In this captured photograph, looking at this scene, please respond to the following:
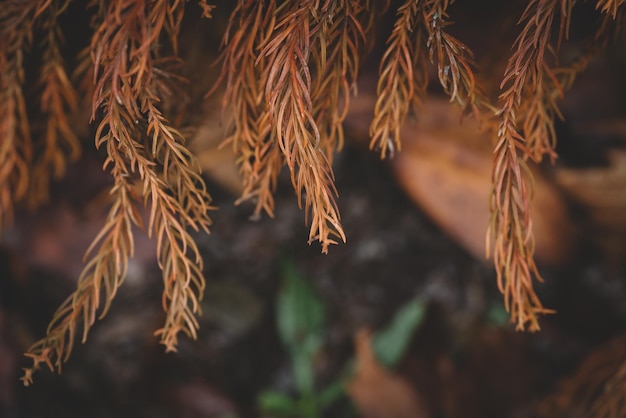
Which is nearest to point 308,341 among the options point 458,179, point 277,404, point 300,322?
point 300,322

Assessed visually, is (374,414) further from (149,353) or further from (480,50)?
(480,50)

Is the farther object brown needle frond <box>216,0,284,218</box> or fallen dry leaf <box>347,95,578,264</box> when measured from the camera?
fallen dry leaf <box>347,95,578,264</box>

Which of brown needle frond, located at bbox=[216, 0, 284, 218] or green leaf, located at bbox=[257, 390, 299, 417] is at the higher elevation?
brown needle frond, located at bbox=[216, 0, 284, 218]

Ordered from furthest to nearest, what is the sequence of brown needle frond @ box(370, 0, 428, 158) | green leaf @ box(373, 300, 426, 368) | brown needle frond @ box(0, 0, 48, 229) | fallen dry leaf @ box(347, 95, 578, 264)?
1. green leaf @ box(373, 300, 426, 368)
2. fallen dry leaf @ box(347, 95, 578, 264)
3. brown needle frond @ box(0, 0, 48, 229)
4. brown needle frond @ box(370, 0, 428, 158)

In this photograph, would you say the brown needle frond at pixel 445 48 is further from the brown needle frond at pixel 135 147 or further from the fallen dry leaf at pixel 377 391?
the fallen dry leaf at pixel 377 391

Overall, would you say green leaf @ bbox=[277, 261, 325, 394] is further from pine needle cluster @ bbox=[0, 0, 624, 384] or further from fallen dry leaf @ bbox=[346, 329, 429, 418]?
pine needle cluster @ bbox=[0, 0, 624, 384]

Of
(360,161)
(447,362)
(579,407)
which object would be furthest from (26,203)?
(579,407)

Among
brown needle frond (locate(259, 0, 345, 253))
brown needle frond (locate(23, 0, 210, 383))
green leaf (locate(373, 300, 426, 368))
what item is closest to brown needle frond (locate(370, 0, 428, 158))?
brown needle frond (locate(259, 0, 345, 253))
